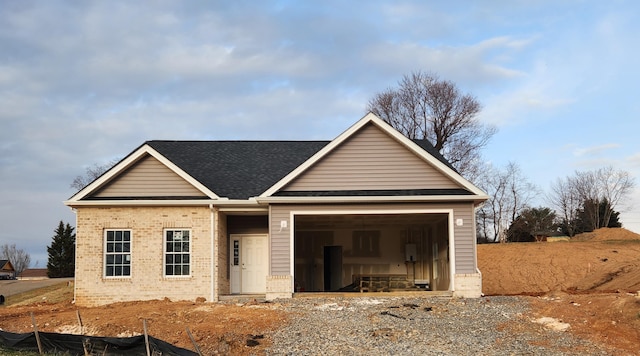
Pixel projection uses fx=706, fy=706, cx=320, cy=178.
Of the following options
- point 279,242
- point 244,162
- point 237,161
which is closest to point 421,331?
point 279,242

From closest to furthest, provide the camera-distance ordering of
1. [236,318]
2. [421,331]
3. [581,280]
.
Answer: [421,331]
[236,318]
[581,280]

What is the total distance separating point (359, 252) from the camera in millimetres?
28016

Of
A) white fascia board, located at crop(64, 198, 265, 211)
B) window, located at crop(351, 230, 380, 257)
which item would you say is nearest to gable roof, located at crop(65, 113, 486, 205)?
white fascia board, located at crop(64, 198, 265, 211)

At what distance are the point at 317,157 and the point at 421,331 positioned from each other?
25.4 ft

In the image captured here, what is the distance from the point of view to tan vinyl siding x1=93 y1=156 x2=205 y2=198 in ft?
76.5

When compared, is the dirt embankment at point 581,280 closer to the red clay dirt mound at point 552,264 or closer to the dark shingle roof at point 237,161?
the red clay dirt mound at point 552,264

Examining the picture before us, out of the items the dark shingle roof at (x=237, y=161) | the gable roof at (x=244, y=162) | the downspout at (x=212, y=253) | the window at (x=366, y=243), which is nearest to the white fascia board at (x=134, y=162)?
the gable roof at (x=244, y=162)

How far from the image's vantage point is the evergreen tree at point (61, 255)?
2158 inches

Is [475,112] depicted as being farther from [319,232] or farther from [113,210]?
[113,210]

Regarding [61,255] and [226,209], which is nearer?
[226,209]

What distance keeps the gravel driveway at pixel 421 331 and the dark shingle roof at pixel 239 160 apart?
5738mm

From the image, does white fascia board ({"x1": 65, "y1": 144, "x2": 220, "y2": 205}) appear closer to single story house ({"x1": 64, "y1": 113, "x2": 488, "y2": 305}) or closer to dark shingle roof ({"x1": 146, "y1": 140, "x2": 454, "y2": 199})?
single story house ({"x1": 64, "y1": 113, "x2": 488, "y2": 305})

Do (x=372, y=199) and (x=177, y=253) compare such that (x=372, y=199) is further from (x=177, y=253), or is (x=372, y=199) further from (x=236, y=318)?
(x=177, y=253)

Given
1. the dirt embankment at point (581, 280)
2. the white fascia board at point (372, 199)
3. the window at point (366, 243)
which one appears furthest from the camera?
the window at point (366, 243)
